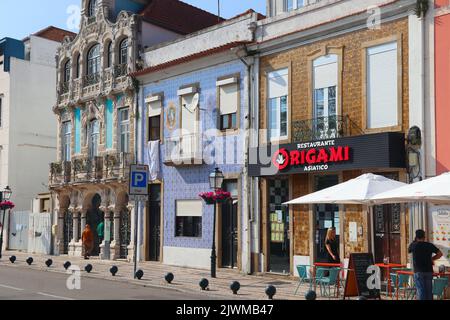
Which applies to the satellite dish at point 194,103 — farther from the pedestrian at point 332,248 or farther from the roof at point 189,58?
the pedestrian at point 332,248

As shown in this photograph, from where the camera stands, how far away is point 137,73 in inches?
1047

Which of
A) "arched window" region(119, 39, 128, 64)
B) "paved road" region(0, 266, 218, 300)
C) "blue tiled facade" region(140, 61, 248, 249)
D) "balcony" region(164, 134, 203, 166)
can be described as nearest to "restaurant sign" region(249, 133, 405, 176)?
"blue tiled facade" region(140, 61, 248, 249)

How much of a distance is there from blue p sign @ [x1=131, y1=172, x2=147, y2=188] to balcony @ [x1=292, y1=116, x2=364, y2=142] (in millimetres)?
4770

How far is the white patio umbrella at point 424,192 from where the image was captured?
1305cm

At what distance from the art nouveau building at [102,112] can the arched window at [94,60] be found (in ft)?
0.15

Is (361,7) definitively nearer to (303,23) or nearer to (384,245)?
(303,23)

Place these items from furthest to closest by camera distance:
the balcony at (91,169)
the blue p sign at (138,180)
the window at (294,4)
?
1. the balcony at (91,169)
2. the window at (294,4)
3. the blue p sign at (138,180)

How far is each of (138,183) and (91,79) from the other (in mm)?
12007

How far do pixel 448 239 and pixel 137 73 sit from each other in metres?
14.7

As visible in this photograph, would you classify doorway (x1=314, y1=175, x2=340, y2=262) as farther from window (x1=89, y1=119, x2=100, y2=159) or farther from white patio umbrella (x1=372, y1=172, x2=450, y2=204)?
window (x1=89, y1=119, x2=100, y2=159)

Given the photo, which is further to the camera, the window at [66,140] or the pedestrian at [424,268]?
the window at [66,140]

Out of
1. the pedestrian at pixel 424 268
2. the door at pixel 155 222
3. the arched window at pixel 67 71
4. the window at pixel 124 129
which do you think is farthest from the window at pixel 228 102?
the arched window at pixel 67 71
